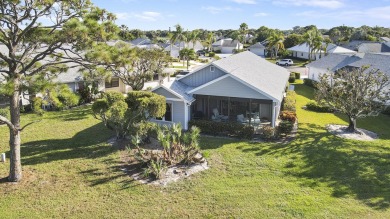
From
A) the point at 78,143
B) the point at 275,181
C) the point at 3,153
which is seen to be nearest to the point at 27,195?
the point at 3,153

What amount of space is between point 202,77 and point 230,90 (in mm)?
3356

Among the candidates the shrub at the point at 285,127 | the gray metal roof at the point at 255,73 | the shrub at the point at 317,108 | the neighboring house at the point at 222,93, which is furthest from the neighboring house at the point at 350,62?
the shrub at the point at 285,127

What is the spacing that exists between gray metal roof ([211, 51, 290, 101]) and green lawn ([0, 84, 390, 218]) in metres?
4.84

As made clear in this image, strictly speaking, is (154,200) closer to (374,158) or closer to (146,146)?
(146,146)

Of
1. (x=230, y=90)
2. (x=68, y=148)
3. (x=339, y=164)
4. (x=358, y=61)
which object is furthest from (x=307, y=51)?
(x=68, y=148)

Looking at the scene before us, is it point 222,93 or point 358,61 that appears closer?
point 222,93

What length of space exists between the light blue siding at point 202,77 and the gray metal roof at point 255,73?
0.66 metres

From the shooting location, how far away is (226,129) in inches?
915

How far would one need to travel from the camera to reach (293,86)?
45.8 metres

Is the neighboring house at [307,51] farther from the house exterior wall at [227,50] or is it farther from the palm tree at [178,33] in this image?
the palm tree at [178,33]

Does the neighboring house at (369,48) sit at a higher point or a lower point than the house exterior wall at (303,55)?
higher

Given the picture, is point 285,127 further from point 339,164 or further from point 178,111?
point 178,111

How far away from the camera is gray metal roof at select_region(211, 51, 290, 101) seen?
24.4 metres

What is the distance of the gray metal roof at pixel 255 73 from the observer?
960 inches
